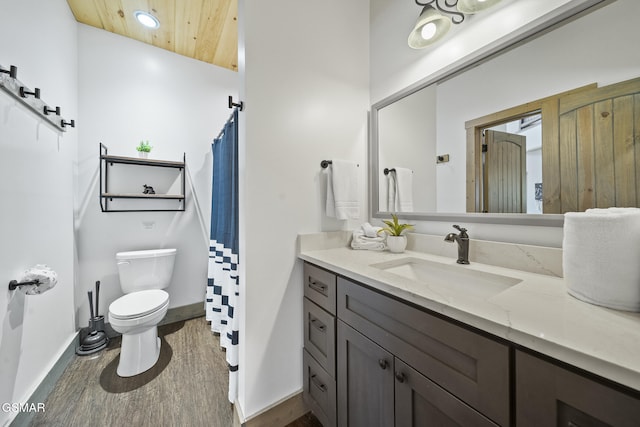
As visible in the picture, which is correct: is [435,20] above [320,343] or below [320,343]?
above

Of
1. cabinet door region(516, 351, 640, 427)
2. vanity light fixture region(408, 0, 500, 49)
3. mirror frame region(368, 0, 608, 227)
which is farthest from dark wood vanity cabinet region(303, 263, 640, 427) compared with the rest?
→ vanity light fixture region(408, 0, 500, 49)

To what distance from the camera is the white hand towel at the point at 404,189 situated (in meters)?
1.40

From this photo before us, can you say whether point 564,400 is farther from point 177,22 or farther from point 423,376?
point 177,22

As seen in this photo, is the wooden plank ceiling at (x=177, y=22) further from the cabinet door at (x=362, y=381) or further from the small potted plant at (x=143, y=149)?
the cabinet door at (x=362, y=381)

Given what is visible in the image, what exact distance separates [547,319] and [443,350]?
24cm

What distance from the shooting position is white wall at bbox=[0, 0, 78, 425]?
42.5 inches

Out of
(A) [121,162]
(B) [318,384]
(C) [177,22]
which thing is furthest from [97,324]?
(C) [177,22]

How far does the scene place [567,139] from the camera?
82 centimetres

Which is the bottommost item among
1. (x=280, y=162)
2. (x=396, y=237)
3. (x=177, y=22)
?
(x=396, y=237)

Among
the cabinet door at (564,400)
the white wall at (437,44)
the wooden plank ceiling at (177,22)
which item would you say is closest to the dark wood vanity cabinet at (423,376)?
the cabinet door at (564,400)

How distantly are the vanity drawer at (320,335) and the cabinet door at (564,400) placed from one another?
67 cm

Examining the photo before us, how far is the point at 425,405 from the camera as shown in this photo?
0.66m

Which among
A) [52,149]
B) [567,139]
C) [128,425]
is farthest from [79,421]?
[567,139]

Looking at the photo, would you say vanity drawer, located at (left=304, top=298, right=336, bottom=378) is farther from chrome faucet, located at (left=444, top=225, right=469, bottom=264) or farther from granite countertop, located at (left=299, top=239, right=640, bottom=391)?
chrome faucet, located at (left=444, top=225, right=469, bottom=264)
